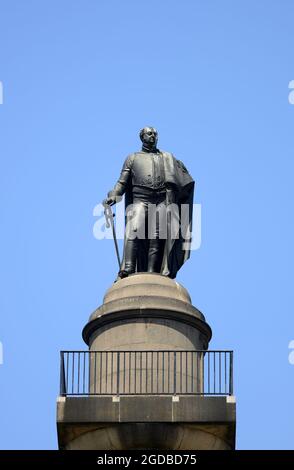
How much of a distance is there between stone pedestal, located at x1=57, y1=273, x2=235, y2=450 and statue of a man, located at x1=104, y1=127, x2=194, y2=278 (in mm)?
1247

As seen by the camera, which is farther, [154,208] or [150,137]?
[150,137]

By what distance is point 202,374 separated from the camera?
5972 centimetres

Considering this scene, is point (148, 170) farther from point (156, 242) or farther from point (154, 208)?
point (156, 242)

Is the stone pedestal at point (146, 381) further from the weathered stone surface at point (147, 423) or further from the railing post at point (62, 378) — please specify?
the railing post at point (62, 378)

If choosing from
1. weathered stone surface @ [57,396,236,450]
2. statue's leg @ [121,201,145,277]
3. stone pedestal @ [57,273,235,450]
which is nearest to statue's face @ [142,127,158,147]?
statue's leg @ [121,201,145,277]

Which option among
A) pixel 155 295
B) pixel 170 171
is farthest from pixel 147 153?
pixel 155 295

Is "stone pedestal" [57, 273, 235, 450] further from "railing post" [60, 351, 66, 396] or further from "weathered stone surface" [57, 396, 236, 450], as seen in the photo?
"railing post" [60, 351, 66, 396]

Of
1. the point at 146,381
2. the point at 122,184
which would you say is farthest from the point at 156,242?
the point at 146,381

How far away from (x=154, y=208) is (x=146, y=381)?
21.4ft

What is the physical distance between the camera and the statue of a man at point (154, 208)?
206ft

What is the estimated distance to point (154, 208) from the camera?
63469 mm

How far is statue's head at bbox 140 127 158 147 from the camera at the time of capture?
2539 inches

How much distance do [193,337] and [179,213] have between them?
493cm
